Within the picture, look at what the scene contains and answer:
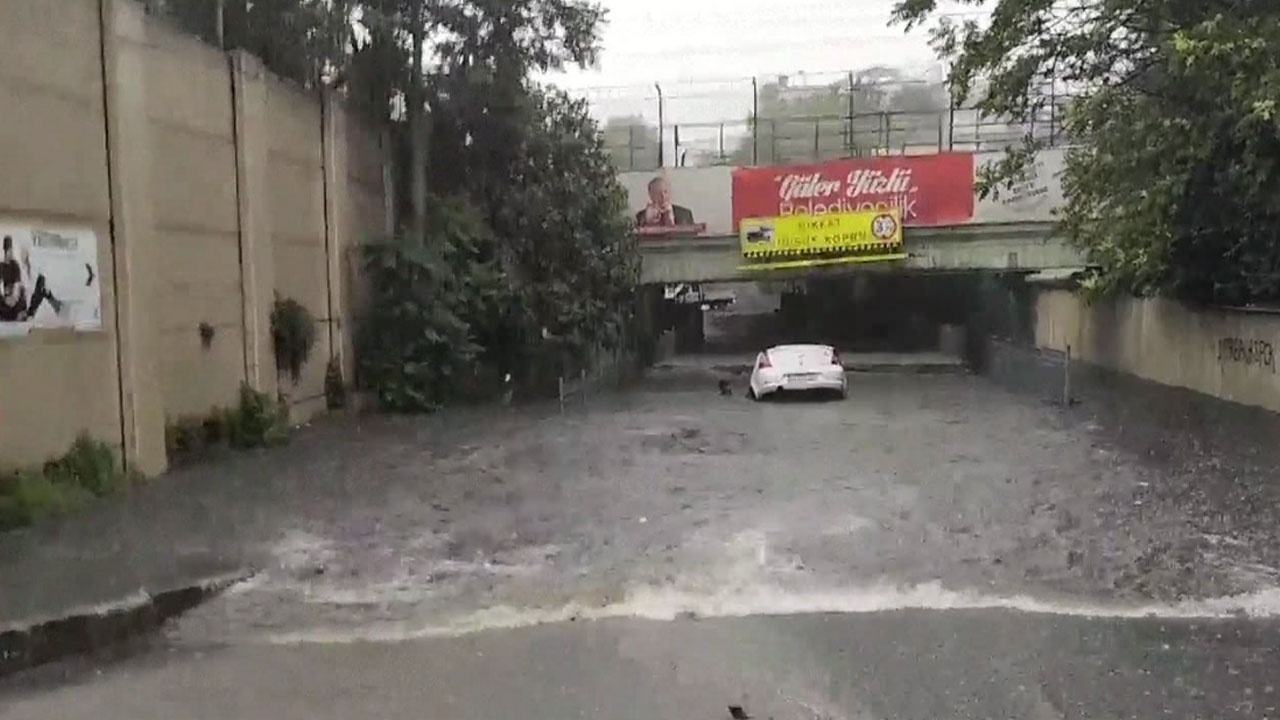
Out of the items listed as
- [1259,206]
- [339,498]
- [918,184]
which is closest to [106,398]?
[339,498]

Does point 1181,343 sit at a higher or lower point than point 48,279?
lower

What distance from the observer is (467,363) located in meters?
25.0

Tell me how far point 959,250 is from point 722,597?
29.3 meters

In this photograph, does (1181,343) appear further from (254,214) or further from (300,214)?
(254,214)

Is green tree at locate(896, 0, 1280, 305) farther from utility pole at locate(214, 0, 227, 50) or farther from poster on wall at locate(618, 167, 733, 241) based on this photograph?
poster on wall at locate(618, 167, 733, 241)

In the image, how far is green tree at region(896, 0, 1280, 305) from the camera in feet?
53.1

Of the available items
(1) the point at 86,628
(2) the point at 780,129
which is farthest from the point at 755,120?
(1) the point at 86,628

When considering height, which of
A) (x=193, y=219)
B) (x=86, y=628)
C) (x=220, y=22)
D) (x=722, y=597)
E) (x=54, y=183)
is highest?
(x=220, y=22)

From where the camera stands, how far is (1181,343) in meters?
25.3

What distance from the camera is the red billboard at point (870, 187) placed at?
35469 millimetres

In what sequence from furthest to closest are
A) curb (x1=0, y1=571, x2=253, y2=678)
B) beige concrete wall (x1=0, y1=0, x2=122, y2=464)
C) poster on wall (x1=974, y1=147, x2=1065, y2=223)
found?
poster on wall (x1=974, y1=147, x2=1065, y2=223) < beige concrete wall (x1=0, y1=0, x2=122, y2=464) < curb (x1=0, y1=571, x2=253, y2=678)

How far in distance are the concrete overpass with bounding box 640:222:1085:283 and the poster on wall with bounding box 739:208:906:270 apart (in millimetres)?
357

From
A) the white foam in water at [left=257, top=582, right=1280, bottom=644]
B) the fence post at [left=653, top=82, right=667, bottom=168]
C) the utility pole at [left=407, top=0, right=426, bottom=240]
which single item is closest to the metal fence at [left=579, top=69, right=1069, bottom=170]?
the fence post at [left=653, top=82, right=667, bottom=168]

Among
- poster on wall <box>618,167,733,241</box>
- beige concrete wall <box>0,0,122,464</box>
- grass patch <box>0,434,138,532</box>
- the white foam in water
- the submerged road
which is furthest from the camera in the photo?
poster on wall <box>618,167,733,241</box>
